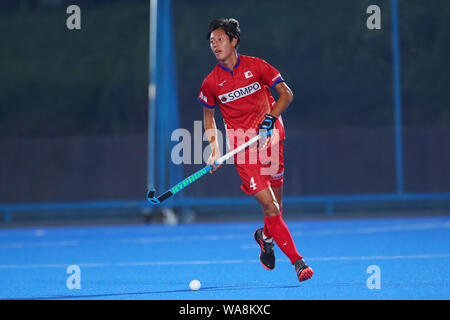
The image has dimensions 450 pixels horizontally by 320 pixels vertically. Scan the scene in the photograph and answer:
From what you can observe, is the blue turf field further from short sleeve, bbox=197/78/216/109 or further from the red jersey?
short sleeve, bbox=197/78/216/109

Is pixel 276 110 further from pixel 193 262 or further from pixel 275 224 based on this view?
pixel 193 262

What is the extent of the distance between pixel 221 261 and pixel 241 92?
6.55ft

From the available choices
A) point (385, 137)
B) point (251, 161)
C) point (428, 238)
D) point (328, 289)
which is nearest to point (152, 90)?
point (385, 137)

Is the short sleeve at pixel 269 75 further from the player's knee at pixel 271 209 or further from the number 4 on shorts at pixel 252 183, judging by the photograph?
the player's knee at pixel 271 209

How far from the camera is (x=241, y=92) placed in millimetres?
5277

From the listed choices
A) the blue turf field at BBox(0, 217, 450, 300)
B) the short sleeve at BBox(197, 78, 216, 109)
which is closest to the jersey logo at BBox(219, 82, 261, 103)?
the short sleeve at BBox(197, 78, 216, 109)

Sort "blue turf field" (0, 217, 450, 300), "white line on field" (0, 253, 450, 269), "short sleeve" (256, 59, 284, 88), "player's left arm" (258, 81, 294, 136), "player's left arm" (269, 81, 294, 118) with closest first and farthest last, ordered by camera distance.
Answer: "blue turf field" (0, 217, 450, 300), "player's left arm" (258, 81, 294, 136), "player's left arm" (269, 81, 294, 118), "short sleeve" (256, 59, 284, 88), "white line on field" (0, 253, 450, 269)

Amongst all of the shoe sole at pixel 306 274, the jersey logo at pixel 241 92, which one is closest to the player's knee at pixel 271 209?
the shoe sole at pixel 306 274

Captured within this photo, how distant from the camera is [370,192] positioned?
11.3 m

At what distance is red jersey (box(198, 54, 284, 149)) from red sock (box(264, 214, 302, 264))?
2.26 ft

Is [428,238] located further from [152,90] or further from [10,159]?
[10,159]

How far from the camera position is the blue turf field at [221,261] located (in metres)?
4.82

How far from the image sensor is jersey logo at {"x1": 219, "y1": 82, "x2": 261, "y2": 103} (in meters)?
5.27

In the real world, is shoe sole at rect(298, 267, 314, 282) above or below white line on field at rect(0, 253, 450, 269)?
above
